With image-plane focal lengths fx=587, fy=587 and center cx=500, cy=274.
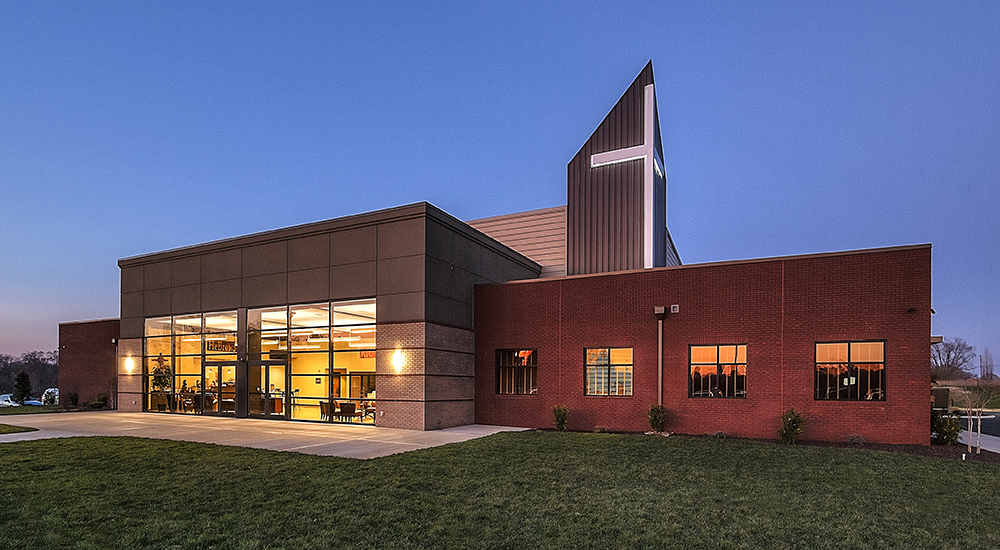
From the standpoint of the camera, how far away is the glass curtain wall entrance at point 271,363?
1841 centimetres

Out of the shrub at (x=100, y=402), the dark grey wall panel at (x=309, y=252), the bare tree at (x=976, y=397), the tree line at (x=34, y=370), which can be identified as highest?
the dark grey wall panel at (x=309, y=252)

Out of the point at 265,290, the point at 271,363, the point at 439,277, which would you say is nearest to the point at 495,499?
the point at 439,277

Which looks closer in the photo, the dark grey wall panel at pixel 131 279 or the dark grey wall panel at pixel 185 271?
the dark grey wall panel at pixel 185 271

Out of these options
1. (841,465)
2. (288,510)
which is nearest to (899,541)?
(841,465)

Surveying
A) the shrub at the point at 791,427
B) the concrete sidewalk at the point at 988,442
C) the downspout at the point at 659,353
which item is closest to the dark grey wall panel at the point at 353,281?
the downspout at the point at 659,353

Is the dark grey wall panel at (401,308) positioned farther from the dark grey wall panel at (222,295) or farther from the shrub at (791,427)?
the shrub at (791,427)

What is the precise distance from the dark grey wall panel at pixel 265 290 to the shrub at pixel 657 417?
40.2 feet

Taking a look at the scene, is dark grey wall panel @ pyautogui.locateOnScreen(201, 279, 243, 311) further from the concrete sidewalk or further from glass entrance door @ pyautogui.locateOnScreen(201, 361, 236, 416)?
the concrete sidewalk

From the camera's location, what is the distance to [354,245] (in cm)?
1853

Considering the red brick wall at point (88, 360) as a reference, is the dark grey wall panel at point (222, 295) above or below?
above

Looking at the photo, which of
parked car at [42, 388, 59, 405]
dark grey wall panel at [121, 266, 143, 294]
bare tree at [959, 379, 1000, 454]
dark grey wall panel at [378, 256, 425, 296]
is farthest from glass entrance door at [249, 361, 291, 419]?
parked car at [42, 388, 59, 405]

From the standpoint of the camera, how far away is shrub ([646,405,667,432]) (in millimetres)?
15977

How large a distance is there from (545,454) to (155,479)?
6837 millimetres

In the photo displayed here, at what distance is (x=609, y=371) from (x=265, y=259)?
12.3 metres
